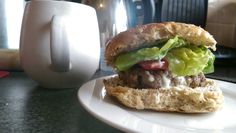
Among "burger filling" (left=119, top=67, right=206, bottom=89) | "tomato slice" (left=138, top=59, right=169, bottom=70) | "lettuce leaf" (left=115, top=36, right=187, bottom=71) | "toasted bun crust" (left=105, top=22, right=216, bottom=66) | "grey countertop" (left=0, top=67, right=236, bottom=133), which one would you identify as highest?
"toasted bun crust" (left=105, top=22, right=216, bottom=66)

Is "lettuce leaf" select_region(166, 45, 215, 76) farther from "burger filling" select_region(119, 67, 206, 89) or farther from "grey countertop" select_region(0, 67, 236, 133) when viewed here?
"grey countertop" select_region(0, 67, 236, 133)

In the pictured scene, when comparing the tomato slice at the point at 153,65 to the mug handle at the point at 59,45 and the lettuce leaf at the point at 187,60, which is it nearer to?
the lettuce leaf at the point at 187,60

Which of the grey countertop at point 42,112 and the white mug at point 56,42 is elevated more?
the white mug at point 56,42

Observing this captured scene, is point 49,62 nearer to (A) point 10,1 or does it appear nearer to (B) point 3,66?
(B) point 3,66

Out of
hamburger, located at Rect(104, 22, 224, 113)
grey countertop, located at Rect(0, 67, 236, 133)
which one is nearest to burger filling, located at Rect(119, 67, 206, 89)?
hamburger, located at Rect(104, 22, 224, 113)

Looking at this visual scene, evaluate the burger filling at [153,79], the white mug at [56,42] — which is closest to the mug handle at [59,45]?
the white mug at [56,42]
